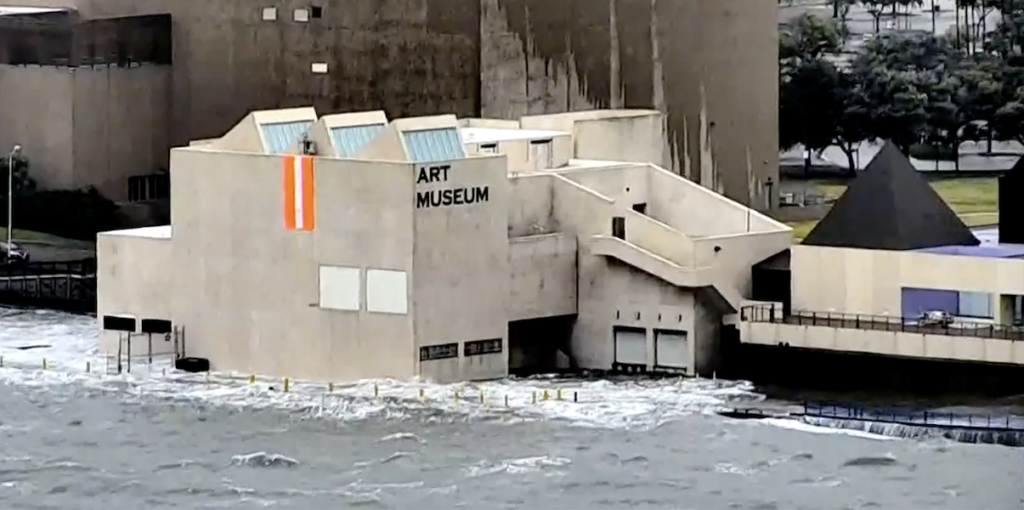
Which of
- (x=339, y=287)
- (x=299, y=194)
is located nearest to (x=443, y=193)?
(x=339, y=287)

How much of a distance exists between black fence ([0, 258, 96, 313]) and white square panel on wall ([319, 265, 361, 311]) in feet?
48.0

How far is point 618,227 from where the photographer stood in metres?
86.0

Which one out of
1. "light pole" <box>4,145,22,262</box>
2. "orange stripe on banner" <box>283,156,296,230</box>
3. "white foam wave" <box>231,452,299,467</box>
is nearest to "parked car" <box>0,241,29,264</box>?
"light pole" <box>4,145,22,262</box>

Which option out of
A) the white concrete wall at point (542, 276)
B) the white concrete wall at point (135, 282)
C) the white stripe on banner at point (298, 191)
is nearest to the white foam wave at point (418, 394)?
the white concrete wall at point (135, 282)

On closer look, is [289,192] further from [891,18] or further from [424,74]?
[891,18]

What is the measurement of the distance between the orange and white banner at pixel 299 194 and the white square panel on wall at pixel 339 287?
1153 millimetres

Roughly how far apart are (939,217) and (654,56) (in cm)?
1995

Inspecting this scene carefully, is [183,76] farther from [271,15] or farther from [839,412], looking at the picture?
[839,412]

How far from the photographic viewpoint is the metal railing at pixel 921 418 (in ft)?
245

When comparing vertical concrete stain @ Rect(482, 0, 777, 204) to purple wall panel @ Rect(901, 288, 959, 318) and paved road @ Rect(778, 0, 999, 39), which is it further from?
paved road @ Rect(778, 0, 999, 39)

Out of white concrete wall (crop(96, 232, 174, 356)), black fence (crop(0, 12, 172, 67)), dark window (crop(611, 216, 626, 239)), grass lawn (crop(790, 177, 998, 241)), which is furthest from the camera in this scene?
black fence (crop(0, 12, 172, 67))

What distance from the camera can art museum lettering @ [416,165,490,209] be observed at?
8200cm

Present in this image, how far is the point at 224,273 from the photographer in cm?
8512

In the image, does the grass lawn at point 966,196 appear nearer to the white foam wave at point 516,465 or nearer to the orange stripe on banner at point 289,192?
the orange stripe on banner at point 289,192
